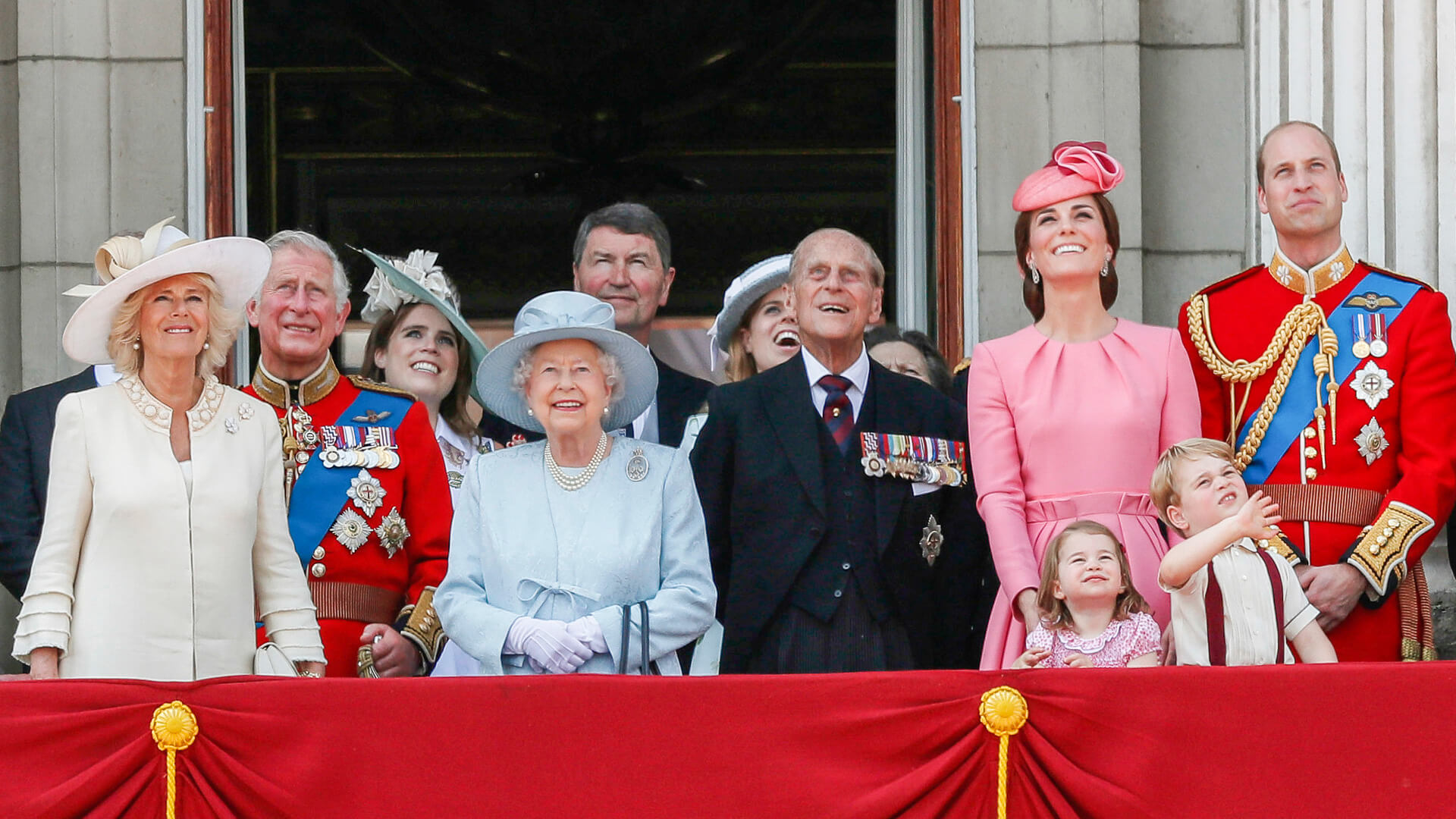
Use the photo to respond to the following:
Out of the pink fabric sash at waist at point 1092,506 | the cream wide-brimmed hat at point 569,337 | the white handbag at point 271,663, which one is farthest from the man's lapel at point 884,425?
the white handbag at point 271,663

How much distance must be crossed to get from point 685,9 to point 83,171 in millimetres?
4501

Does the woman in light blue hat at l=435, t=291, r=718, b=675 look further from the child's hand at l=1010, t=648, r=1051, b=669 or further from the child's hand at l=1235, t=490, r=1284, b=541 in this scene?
the child's hand at l=1235, t=490, r=1284, b=541

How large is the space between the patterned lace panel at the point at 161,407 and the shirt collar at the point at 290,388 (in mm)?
773

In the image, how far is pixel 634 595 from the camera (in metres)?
4.48

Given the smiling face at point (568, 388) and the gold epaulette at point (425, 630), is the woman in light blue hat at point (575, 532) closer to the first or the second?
the smiling face at point (568, 388)

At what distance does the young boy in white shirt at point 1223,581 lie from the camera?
412 cm

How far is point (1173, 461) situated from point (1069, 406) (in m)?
0.32

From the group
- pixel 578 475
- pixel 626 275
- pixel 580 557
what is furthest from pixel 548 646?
pixel 626 275

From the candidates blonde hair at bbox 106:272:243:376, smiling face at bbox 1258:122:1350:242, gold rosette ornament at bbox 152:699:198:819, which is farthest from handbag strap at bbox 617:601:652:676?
smiling face at bbox 1258:122:1350:242

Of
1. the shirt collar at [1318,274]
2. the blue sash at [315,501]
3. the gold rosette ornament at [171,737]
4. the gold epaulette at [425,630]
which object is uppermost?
the shirt collar at [1318,274]

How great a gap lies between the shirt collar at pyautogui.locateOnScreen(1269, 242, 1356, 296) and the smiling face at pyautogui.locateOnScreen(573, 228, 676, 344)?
5.35 feet

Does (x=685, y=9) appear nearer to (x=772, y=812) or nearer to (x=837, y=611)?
(x=837, y=611)

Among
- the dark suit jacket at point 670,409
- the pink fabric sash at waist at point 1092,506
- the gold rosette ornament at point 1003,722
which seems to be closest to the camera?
the gold rosette ornament at point 1003,722

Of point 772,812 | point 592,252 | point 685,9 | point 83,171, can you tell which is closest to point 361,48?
point 685,9
